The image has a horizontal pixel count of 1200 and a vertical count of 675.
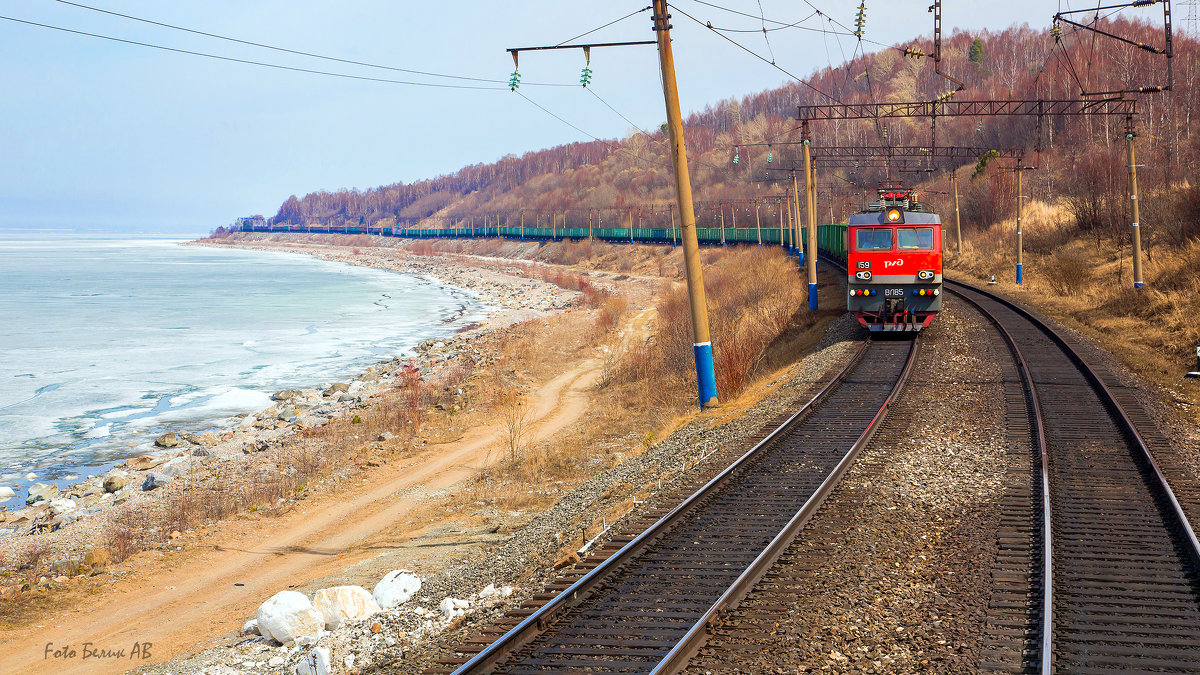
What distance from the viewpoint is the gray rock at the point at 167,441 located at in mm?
26219

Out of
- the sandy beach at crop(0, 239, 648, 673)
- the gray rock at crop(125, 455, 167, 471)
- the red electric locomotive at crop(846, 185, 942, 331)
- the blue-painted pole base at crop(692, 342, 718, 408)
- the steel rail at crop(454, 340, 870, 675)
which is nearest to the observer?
the steel rail at crop(454, 340, 870, 675)

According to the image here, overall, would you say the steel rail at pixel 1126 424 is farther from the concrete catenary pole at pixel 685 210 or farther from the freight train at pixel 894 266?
the concrete catenary pole at pixel 685 210

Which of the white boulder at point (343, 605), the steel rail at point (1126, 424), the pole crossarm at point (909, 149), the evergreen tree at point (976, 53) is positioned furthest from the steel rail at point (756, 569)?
the evergreen tree at point (976, 53)

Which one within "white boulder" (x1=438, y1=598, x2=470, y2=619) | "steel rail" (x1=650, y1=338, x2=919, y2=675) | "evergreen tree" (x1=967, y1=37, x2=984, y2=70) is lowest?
"white boulder" (x1=438, y1=598, x2=470, y2=619)

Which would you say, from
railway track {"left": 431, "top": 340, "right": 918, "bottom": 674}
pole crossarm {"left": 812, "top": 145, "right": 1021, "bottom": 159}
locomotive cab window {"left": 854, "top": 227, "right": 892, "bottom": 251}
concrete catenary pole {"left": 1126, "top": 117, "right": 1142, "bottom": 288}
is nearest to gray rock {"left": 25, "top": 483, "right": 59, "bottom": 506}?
railway track {"left": 431, "top": 340, "right": 918, "bottom": 674}

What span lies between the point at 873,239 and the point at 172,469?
1875cm

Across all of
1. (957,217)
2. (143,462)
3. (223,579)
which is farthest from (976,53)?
(223,579)

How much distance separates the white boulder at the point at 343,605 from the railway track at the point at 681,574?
317 cm

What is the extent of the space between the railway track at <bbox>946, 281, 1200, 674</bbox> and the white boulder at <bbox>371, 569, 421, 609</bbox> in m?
6.06

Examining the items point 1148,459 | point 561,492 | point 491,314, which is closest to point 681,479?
point 561,492

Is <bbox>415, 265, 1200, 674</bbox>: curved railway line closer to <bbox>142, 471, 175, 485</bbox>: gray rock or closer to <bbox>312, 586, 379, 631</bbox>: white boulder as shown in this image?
<bbox>312, 586, 379, 631</bbox>: white boulder

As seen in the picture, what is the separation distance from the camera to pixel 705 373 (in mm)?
17016

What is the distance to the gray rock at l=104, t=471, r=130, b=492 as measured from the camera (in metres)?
21.5

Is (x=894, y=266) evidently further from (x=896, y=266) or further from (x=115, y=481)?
(x=115, y=481)
